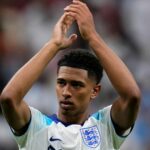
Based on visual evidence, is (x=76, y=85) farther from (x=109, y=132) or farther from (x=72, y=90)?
(x=109, y=132)

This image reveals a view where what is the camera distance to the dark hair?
18.0 ft

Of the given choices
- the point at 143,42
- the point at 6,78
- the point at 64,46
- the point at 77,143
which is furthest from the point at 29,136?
the point at 143,42

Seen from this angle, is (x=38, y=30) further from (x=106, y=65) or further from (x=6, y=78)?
(x=106, y=65)

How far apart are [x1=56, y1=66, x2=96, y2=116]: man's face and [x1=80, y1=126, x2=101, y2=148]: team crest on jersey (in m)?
0.16

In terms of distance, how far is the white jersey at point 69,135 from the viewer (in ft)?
17.3

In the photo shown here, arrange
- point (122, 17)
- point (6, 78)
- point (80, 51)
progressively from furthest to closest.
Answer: point (122, 17) → point (6, 78) → point (80, 51)

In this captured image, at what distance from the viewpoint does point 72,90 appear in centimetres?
534

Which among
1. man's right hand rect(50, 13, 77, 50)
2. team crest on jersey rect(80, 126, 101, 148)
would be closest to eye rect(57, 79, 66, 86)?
man's right hand rect(50, 13, 77, 50)

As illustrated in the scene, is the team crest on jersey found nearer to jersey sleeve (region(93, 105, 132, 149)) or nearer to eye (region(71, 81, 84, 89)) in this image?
jersey sleeve (region(93, 105, 132, 149))

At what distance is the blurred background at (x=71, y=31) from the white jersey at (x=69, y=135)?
10.8 feet

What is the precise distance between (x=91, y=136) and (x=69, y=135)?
180mm

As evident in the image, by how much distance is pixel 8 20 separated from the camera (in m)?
9.54

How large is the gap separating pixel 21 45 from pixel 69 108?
4093 millimetres

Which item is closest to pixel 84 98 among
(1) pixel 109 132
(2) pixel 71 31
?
(1) pixel 109 132
